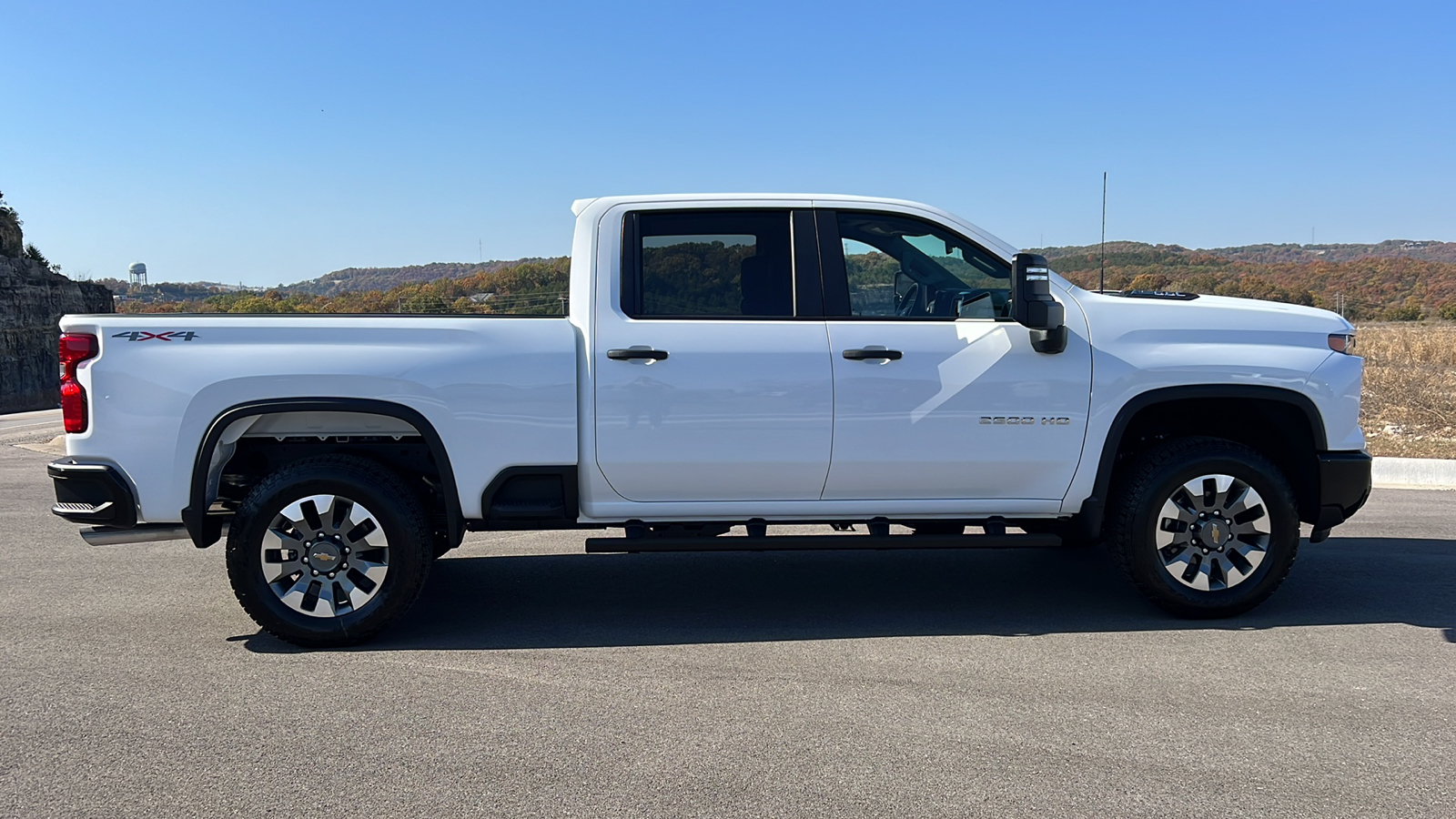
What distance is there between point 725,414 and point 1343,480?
312 cm

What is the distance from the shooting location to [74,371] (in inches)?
199

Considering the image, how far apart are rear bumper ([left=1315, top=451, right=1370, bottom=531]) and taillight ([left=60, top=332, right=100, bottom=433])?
19.5 feet

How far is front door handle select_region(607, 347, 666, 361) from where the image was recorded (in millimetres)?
5203

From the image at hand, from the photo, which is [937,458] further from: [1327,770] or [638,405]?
[1327,770]

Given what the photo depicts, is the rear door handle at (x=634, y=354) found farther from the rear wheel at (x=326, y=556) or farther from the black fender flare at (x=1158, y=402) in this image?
the black fender flare at (x=1158, y=402)

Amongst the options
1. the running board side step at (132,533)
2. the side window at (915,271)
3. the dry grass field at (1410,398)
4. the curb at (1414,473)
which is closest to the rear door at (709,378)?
the side window at (915,271)

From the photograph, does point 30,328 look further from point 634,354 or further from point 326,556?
point 634,354

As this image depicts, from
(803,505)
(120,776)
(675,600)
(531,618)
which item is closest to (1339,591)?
(803,505)

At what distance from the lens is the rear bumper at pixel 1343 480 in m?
5.48

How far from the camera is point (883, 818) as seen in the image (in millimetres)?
3367

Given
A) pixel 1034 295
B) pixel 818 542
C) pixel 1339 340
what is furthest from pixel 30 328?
pixel 1339 340

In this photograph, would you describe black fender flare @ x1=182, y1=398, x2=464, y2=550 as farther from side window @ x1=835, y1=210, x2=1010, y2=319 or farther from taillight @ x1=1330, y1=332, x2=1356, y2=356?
taillight @ x1=1330, y1=332, x2=1356, y2=356

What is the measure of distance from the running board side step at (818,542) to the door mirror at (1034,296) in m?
1.06

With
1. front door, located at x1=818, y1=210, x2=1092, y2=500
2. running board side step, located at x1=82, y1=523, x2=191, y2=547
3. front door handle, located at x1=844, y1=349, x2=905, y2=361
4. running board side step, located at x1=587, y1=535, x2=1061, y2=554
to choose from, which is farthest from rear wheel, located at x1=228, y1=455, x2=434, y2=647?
front door handle, located at x1=844, y1=349, x2=905, y2=361
